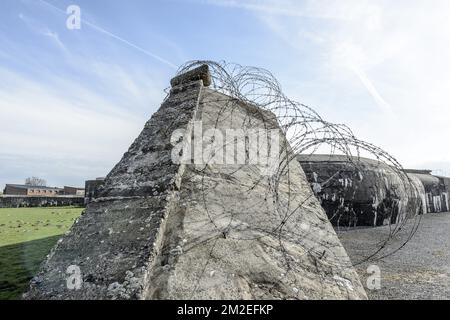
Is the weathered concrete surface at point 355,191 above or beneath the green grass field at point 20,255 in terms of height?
above

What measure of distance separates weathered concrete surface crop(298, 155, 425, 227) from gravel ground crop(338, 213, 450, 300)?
63 centimetres

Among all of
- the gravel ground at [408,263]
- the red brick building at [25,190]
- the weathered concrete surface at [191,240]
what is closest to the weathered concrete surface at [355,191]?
the gravel ground at [408,263]

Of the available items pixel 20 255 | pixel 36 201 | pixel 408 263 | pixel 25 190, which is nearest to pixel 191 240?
pixel 408 263

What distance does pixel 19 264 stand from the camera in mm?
3650

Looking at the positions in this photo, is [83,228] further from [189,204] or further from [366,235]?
[366,235]

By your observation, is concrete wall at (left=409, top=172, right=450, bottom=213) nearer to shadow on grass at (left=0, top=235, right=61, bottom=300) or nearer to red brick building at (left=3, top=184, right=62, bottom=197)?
shadow on grass at (left=0, top=235, right=61, bottom=300)

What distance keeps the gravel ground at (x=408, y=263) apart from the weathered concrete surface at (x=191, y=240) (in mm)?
724

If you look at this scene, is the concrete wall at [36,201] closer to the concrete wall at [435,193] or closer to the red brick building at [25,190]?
the concrete wall at [435,193]

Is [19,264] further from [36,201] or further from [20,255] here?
[36,201]

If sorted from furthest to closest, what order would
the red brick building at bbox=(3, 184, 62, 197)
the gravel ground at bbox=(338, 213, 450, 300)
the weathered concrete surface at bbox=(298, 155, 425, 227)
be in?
the red brick building at bbox=(3, 184, 62, 197)
the weathered concrete surface at bbox=(298, 155, 425, 227)
the gravel ground at bbox=(338, 213, 450, 300)

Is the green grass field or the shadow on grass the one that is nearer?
the shadow on grass

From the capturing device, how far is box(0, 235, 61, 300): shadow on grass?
276cm

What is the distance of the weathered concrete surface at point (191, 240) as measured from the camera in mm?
1743

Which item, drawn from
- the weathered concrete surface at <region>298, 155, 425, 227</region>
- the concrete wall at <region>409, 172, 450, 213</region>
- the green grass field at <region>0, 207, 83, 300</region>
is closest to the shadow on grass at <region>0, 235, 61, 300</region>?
the green grass field at <region>0, 207, 83, 300</region>
